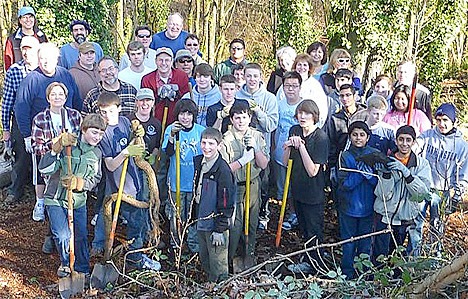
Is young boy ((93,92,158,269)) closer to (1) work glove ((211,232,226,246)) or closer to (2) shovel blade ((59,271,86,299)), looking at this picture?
(2) shovel blade ((59,271,86,299))

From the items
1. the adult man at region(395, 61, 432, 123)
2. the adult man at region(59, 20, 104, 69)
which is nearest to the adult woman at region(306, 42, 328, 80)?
the adult man at region(395, 61, 432, 123)

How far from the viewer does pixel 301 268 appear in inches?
215

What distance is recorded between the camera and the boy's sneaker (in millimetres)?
6199

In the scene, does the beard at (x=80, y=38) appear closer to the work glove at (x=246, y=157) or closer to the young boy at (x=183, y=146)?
the young boy at (x=183, y=146)

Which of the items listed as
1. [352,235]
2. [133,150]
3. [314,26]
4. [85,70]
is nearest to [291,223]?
[352,235]

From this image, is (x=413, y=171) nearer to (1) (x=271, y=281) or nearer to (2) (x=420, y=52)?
(1) (x=271, y=281)

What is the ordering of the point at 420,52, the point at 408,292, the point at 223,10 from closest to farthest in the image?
1. the point at 408,292
2. the point at 420,52
3. the point at 223,10

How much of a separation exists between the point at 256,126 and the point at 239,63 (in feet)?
4.30

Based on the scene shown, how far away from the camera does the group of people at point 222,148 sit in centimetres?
474

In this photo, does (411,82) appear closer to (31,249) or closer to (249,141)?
(249,141)

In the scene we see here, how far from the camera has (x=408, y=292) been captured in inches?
111

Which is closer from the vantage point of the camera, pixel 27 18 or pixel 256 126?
pixel 256 126

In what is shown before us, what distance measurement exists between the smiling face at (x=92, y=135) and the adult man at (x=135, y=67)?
4.55 ft

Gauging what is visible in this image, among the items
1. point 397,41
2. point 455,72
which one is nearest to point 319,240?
point 397,41
